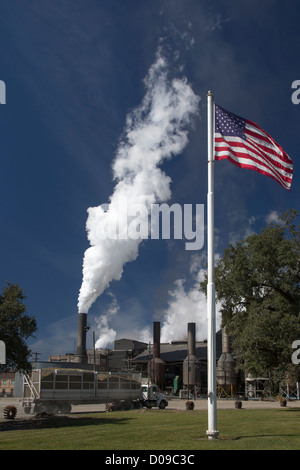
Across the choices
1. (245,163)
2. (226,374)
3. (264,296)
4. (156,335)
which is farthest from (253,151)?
(156,335)

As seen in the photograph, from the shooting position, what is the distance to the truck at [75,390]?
3447cm

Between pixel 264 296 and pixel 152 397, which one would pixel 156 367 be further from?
pixel 264 296

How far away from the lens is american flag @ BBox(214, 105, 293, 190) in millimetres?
17031

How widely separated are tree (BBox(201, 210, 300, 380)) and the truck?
33.0 ft

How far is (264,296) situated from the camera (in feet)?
119

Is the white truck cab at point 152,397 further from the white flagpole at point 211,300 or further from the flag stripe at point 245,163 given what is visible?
the flag stripe at point 245,163

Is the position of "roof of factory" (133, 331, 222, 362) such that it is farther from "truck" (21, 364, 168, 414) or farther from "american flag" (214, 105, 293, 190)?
"american flag" (214, 105, 293, 190)

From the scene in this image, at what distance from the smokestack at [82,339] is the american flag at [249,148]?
73357 millimetres

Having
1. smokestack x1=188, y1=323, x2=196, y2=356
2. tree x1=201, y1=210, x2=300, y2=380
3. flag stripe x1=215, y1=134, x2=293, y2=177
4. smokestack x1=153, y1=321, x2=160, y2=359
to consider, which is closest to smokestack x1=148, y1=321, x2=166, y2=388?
smokestack x1=153, y1=321, x2=160, y2=359

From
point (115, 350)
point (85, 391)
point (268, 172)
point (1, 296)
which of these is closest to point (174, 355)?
point (115, 350)

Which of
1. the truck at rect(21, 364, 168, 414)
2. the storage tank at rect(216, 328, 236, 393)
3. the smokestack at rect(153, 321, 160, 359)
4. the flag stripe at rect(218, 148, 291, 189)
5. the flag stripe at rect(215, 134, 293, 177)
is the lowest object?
the storage tank at rect(216, 328, 236, 393)

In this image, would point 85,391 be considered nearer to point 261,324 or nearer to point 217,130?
point 261,324

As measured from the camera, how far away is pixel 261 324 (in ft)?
106
